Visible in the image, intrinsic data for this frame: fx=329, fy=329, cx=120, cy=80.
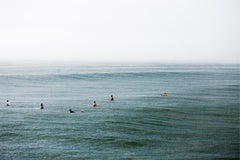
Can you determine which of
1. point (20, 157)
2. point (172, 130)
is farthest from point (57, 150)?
point (172, 130)

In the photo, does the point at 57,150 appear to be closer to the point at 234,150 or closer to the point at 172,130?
the point at 172,130

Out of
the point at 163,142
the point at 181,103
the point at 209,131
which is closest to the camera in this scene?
the point at 163,142

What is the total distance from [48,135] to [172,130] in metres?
16.5

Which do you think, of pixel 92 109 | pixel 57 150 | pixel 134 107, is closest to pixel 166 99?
pixel 134 107

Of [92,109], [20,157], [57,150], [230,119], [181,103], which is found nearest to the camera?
[20,157]

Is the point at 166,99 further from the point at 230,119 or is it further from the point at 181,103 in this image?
the point at 230,119

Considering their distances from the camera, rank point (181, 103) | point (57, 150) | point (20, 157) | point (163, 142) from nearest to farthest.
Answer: point (20, 157) → point (57, 150) → point (163, 142) → point (181, 103)

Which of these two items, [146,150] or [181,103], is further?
[181,103]

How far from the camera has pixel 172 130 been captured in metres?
44.8

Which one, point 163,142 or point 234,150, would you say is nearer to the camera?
point 234,150

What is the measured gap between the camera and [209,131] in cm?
4434

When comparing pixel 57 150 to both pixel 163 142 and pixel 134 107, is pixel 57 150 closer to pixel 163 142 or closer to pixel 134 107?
pixel 163 142

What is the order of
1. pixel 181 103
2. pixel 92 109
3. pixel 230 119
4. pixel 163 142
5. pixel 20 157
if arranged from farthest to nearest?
1. pixel 181 103
2. pixel 92 109
3. pixel 230 119
4. pixel 163 142
5. pixel 20 157

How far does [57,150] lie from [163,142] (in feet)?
41.0
